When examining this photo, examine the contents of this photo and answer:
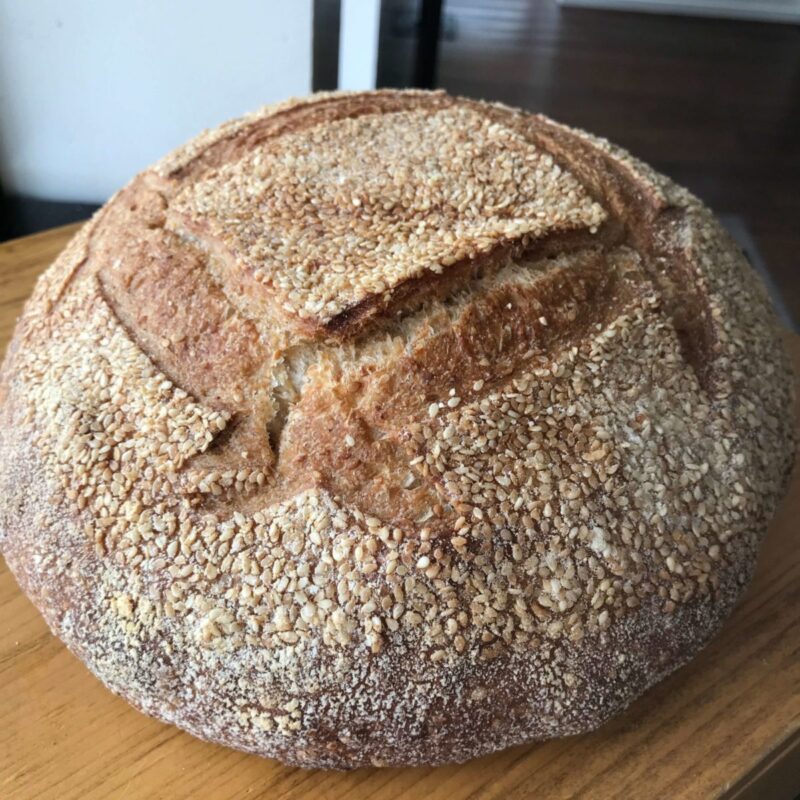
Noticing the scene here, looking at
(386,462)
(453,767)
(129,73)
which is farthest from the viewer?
(129,73)

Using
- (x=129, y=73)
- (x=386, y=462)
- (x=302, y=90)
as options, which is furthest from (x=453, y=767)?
(x=129, y=73)

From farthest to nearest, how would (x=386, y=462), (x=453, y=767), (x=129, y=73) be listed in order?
(x=129, y=73) < (x=453, y=767) < (x=386, y=462)

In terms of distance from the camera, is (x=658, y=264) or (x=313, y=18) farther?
(x=313, y=18)

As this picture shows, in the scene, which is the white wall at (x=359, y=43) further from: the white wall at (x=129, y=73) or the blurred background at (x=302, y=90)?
the white wall at (x=129, y=73)

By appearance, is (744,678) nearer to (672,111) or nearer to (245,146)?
(245,146)

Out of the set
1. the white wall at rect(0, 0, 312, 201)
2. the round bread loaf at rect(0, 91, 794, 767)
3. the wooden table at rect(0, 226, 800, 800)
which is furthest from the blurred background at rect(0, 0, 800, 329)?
the wooden table at rect(0, 226, 800, 800)

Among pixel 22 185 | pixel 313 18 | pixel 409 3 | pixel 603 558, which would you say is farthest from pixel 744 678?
pixel 22 185

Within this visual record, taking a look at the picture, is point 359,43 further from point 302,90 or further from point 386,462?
point 386,462

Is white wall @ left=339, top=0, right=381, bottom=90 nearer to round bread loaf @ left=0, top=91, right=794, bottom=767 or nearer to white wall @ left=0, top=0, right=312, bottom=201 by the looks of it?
white wall @ left=0, top=0, right=312, bottom=201
